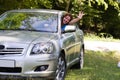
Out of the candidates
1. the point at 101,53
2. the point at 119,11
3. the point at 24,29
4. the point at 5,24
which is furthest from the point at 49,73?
the point at 119,11

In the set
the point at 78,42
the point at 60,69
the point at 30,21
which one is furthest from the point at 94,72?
the point at 30,21

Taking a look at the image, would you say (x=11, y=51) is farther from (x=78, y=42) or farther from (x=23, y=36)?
(x=78, y=42)

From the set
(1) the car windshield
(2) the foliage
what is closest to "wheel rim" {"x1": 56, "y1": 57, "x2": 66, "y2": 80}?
(1) the car windshield

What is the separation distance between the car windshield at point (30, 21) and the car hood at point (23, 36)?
349 mm

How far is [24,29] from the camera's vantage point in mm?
8836

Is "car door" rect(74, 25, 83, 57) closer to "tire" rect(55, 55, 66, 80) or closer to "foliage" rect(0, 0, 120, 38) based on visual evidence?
"tire" rect(55, 55, 66, 80)

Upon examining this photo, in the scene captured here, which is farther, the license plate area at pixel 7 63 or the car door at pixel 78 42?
the car door at pixel 78 42

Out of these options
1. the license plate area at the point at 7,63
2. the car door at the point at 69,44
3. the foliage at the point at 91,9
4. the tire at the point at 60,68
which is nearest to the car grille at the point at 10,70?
the license plate area at the point at 7,63

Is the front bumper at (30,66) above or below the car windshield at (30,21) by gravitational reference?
below

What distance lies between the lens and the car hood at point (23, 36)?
25.9 ft

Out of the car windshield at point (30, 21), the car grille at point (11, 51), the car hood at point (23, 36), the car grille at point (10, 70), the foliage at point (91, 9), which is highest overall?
the car windshield at point (30, 21)

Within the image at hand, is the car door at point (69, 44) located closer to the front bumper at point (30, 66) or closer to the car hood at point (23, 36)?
the car hood at point (23, 36)

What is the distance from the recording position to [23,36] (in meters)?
8.16

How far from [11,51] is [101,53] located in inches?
344
